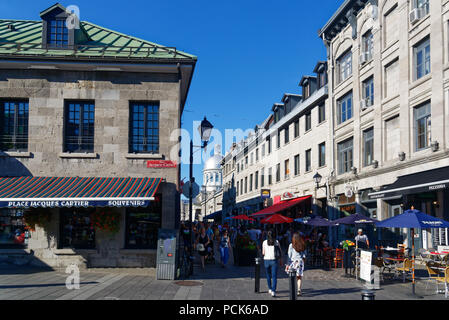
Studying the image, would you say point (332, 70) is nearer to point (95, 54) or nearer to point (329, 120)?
point (329, 120)

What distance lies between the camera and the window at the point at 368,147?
907 inches

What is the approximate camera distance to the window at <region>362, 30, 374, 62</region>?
23.4 m

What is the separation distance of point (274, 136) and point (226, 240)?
916 inches

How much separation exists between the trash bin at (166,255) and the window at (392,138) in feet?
40.0

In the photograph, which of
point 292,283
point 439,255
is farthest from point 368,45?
point 292,283

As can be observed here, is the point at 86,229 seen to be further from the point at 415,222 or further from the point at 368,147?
the point at 368,147

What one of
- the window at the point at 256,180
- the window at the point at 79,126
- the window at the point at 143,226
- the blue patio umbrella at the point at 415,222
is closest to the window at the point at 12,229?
the window at the point at 79,126

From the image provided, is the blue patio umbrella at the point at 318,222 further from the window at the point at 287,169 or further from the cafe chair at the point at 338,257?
the window at the point at 287,169

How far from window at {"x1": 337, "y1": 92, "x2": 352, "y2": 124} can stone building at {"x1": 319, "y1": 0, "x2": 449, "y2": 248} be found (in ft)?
0.19

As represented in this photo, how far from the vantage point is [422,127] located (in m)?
18.7

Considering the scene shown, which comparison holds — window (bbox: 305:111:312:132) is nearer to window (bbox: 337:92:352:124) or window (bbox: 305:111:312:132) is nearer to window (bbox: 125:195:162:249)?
window (bbox: 337:92:352:124)

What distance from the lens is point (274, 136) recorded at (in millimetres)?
39656

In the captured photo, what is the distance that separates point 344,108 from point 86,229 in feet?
56.8
